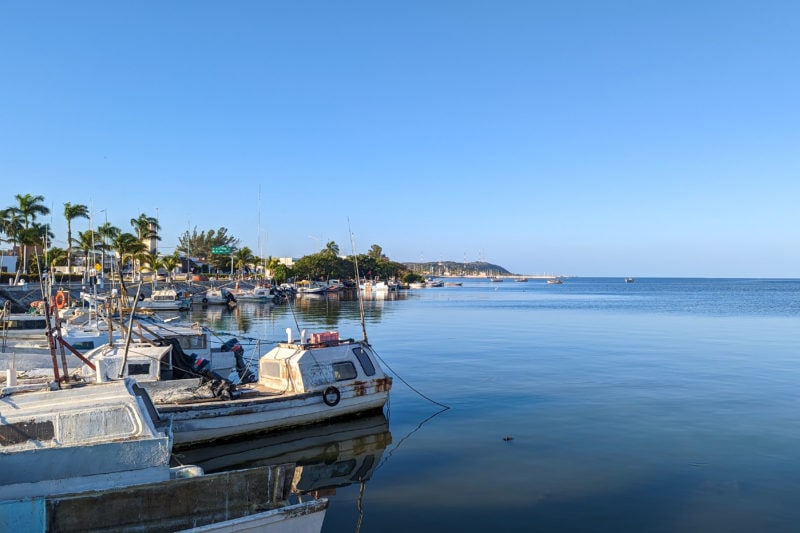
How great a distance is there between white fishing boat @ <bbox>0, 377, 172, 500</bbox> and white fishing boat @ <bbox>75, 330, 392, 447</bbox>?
5.02 m

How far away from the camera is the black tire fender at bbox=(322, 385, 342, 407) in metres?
19.3

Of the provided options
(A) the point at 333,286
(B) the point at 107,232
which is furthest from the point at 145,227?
(A) the point at 333,286

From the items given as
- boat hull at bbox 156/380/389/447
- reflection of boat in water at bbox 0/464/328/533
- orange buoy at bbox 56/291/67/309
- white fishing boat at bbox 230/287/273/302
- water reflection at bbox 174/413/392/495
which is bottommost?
water reflection at bbox 174/413/392/495

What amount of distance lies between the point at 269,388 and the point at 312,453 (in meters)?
3.65

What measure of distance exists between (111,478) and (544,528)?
851 centimetres

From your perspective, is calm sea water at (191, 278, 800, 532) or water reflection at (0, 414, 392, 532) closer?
water reflection at (0, 414, 392, 532)

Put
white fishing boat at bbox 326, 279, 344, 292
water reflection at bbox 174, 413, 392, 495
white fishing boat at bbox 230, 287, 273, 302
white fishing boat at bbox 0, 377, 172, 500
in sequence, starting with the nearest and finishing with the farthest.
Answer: white fishing boat at bbox 0, 377, 172, 500 → water reflection at bbox 174, 413, 392, 495 → white fishing boat at bbox 230, 287, 273, 302 → white fishing boat at bbox 326, 279, 344, 292

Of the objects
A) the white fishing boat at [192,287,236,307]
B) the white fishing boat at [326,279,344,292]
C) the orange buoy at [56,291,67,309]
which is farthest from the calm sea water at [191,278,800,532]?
the white fishing boat at [326,279,344,292]

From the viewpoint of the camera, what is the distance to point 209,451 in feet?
56.0

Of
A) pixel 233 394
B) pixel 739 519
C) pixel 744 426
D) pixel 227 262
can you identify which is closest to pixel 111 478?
pixel 233 394

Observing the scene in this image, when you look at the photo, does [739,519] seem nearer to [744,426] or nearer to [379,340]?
[744,426]

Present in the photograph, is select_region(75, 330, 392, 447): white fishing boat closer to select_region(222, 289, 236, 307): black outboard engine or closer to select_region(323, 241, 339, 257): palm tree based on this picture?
select_region(222, 289, 236, 307): black outboard engine

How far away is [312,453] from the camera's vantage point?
17.5 metres

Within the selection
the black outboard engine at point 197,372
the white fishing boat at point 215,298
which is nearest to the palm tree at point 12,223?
the white fishing boat at point 215,298
